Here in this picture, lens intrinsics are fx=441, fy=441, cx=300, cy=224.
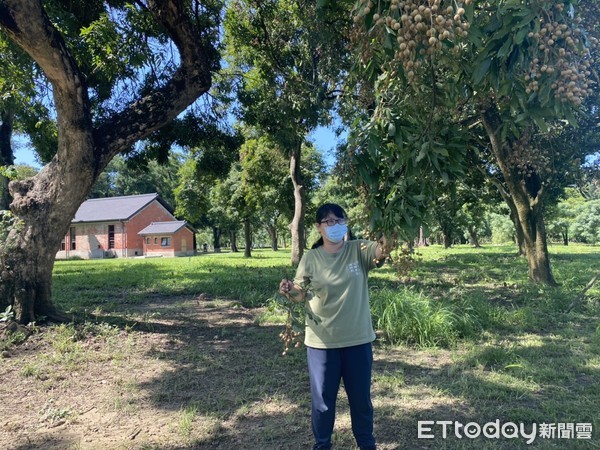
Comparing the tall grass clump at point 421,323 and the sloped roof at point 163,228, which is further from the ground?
the sloped roof at point 163,228

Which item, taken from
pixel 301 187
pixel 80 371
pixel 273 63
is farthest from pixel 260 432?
pixel 301 187

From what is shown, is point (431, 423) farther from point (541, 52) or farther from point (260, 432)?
point (541, 52)

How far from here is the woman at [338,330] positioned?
2896mm

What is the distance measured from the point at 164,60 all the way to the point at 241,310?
17.4 ft

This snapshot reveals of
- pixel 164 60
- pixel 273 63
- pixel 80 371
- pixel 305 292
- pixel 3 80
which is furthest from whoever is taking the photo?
pixel 273 63

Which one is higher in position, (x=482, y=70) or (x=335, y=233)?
(x=482, y=70)

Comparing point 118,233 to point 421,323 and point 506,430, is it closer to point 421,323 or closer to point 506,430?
point 421,323

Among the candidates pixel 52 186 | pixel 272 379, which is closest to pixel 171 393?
pixel 272 379

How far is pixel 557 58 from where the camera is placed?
6.61 ft

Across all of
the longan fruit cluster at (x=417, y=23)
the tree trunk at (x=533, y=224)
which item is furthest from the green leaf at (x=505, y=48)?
the tree trunk at (x=533, y=224)

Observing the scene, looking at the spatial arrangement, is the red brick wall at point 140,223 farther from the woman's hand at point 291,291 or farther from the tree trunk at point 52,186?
the woman's hand at point 291,291

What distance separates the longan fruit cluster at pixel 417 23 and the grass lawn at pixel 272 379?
1.75 m

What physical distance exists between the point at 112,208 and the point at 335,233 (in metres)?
42.0

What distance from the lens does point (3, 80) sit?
804 centimetres
